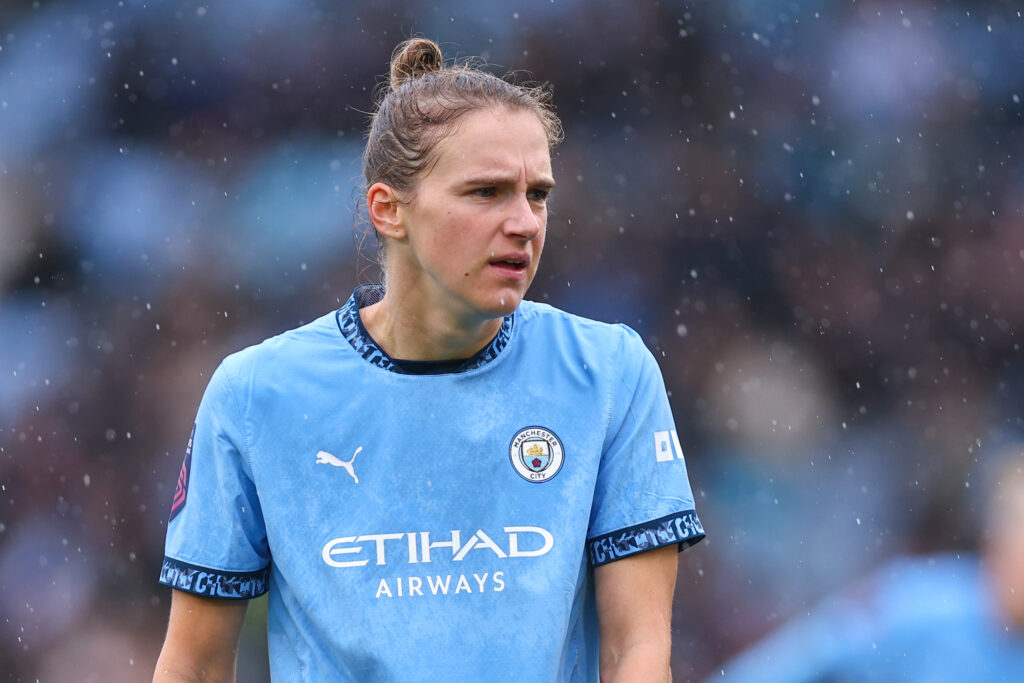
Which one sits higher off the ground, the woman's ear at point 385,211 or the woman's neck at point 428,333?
the woman's ear at point 385,211

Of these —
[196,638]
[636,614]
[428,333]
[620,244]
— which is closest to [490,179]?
[428,333]

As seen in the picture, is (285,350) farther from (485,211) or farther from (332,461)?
(485,211)

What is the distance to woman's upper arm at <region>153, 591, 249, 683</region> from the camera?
233 centimetres

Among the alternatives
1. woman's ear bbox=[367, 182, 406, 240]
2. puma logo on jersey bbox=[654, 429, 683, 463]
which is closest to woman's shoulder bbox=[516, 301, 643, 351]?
puma logo on jersey bbox=[654, 429, 683, 463]

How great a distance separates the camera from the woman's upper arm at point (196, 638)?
2.33m

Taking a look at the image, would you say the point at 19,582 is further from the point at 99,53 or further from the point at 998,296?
the point at 998,296

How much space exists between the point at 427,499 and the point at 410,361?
249 mm

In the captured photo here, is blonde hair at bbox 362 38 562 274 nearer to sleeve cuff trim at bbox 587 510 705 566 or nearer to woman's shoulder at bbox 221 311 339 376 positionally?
woman's shoulder at bbox 221 311 339 376

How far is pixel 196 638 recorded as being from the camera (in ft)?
7.68

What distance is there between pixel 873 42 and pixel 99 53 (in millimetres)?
3307

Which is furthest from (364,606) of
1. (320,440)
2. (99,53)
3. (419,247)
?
(99,53)

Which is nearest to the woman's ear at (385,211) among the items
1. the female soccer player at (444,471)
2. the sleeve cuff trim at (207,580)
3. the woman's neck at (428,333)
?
the female soccer player at (444,471)

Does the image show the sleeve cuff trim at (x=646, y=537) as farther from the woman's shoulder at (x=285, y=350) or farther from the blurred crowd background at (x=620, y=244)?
the blurred crowd background at (x=620, y=244)

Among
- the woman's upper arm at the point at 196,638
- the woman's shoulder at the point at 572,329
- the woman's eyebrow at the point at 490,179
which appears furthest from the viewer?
the woman's shoulder at the point at 572,329
